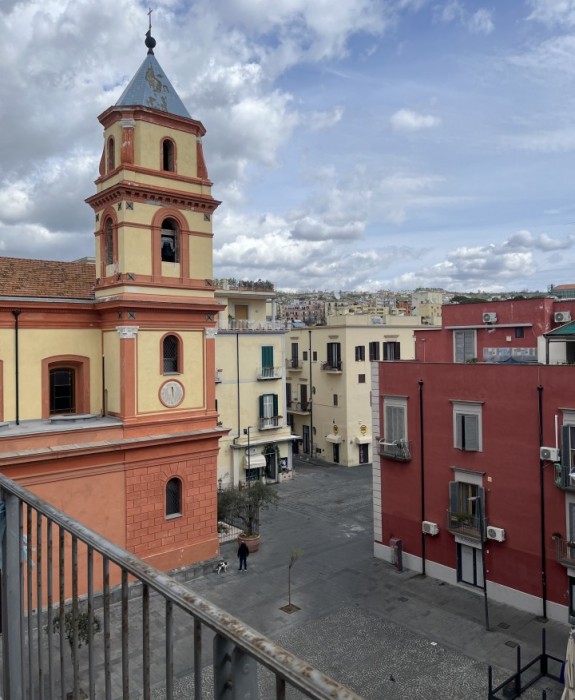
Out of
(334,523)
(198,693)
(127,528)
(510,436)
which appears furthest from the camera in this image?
(334,523)

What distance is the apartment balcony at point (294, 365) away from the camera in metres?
41.2

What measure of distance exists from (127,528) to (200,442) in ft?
11.9

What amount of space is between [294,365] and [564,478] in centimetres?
2727

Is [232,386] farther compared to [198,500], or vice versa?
[232,386]

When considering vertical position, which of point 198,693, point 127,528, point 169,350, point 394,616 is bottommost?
point 394,616

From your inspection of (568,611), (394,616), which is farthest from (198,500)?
(568,611)

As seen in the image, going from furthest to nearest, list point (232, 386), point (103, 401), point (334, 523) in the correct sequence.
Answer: point (232, 386) < point (334, 523) < point (103, 401)

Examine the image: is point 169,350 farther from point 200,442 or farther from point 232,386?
point 232,386

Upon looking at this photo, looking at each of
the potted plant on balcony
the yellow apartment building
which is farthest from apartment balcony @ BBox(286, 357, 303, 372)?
the potted plant on balcony

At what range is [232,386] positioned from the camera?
31.7 metres

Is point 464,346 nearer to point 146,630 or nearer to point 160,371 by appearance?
point 160,371

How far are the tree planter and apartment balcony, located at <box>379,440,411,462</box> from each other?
19.9ft

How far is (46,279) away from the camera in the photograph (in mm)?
19844

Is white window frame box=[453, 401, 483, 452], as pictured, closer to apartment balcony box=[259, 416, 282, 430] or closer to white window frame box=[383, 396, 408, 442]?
white window frame box=[383, 396, 408, 442]
